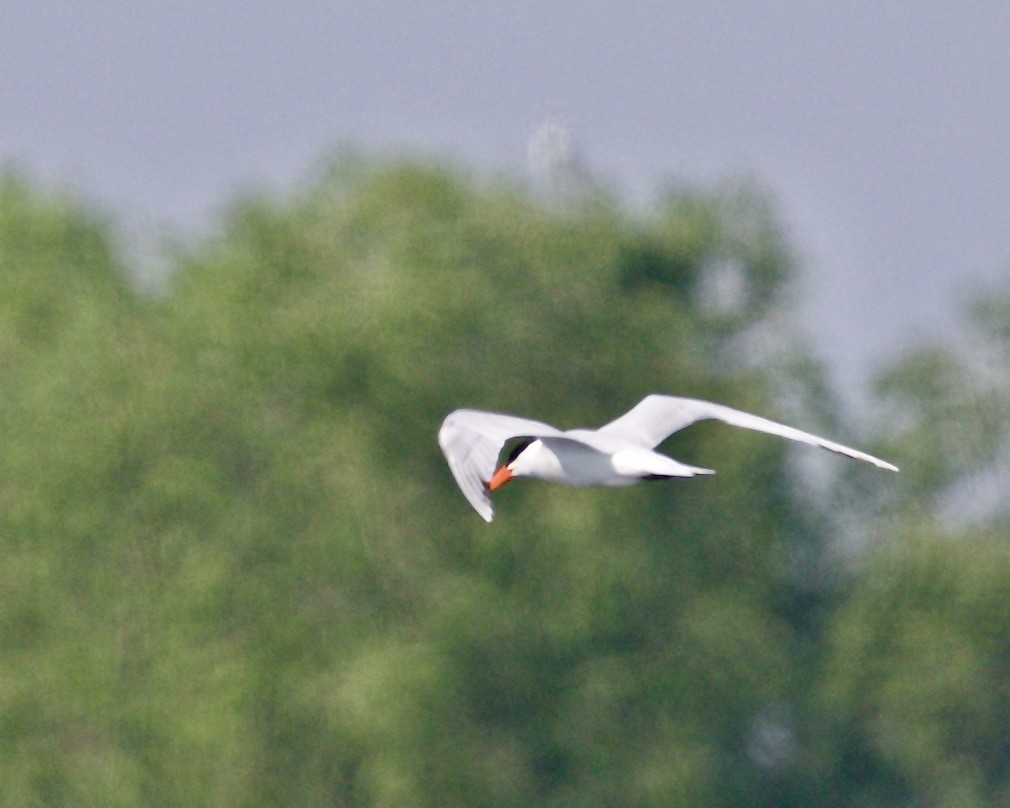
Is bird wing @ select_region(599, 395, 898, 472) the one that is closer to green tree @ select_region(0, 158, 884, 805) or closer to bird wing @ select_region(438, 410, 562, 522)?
bird wing @ select_region(438, 410, 562, 522)

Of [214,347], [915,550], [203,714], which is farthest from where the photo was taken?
[915,550]

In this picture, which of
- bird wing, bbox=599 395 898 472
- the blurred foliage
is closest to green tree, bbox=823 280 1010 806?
the blurred foliage

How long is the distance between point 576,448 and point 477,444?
161 centimetres

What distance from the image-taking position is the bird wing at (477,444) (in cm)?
1734

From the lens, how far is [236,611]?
3222cm

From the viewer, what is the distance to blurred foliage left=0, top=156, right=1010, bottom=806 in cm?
3188

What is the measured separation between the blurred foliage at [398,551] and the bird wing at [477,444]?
13.6m

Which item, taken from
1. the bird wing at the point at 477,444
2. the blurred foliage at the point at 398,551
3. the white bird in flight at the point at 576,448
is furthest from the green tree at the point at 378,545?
the bird wing at the point at 477,444

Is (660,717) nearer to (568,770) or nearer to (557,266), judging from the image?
(568,770)

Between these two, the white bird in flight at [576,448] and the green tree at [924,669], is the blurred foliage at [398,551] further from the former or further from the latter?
the white bird in flight at [576,448]

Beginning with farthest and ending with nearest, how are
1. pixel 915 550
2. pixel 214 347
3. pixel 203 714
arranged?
pixel 915 550 < pixel 214 347 < pixel 203 714

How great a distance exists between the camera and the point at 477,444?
58.2 feet

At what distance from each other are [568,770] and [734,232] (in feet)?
26.4

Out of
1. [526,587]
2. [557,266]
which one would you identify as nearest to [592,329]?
[557,266]
